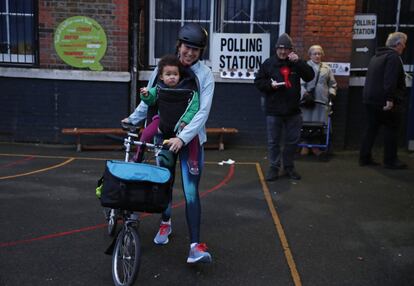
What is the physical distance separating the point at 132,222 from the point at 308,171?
427 cm

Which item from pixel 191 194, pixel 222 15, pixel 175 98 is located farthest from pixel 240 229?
pixel 222 15

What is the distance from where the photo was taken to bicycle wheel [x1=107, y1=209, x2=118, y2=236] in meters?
4.65

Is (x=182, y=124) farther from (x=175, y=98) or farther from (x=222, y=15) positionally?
(x=222, y=15)

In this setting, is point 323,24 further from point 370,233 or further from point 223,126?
point 370,233

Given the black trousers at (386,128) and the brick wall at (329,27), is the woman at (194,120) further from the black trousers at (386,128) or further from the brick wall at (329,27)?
the brick wall at (329,27)

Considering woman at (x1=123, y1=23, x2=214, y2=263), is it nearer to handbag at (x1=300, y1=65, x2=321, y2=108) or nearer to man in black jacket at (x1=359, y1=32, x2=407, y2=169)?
man in black jacket at (x1=359, y1=32, x2=407, y2=169)

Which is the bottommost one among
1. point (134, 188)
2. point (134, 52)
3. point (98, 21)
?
point (134, 188)

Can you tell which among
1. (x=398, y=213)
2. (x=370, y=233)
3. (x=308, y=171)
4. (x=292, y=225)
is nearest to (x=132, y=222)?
(x=292, y=225)

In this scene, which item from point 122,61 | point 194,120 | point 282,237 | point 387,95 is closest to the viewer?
point 194,120

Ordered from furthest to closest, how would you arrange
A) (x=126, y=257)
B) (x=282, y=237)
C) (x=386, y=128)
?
(x=386, y=128)
(x=282, y=237)
(x=126, y=257)

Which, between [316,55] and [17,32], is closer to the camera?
[316,55]

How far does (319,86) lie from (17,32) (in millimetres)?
5282

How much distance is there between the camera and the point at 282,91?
678 cm

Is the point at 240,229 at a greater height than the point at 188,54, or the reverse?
the point at 188,54
